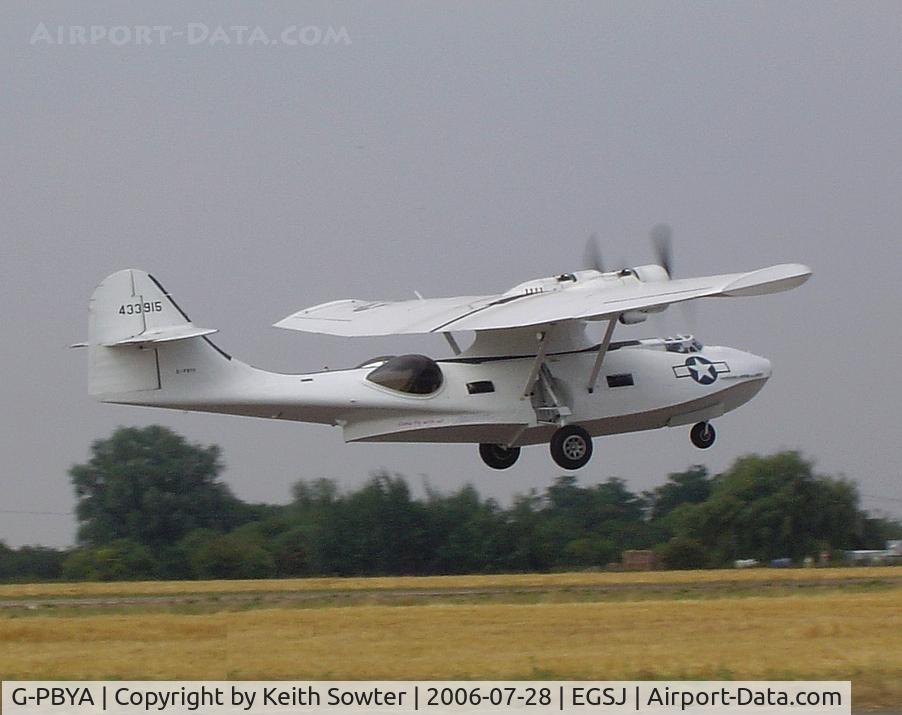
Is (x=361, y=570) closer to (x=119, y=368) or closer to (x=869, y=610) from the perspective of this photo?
(x=119, y=368)

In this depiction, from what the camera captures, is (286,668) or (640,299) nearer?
(286,668)

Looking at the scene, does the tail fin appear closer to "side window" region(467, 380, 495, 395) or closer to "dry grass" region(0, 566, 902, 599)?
"dry grass" region(0, 566, 902, 599)

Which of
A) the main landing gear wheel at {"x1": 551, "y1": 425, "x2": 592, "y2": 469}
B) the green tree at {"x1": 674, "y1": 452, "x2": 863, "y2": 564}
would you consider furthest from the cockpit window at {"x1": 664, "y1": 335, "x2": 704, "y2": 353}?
the green tree at {"x1": 674, "y1": 452, "x2": 863, "y2": 564}

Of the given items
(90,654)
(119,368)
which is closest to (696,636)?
(90,654)

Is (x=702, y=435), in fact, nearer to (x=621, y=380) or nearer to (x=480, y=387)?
(x=621, y=380)

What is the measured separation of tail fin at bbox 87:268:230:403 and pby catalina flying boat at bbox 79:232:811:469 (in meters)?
0.02

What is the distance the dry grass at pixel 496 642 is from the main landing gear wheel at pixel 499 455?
895cm

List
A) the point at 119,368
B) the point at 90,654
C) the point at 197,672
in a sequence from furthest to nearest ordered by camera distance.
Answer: the point at 119,368, the point at 90,654, the point at 197,672

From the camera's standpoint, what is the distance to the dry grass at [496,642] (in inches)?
727

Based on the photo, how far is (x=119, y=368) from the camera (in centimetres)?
3097

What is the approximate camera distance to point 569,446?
33.1 meters

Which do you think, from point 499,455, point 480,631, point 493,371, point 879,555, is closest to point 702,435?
point 499,455

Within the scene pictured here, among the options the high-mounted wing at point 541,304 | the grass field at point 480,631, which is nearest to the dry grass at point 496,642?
Result: the grass field at point 480,631

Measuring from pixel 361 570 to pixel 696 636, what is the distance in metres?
17.3
